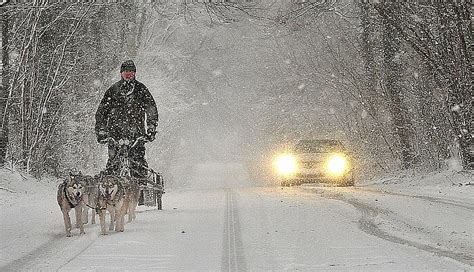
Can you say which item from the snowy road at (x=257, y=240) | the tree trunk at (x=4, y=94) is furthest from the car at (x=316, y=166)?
the tree trunk at (x=4, y=94)

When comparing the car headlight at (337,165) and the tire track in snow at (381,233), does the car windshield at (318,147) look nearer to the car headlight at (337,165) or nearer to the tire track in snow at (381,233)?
the car headlight at (337,165)

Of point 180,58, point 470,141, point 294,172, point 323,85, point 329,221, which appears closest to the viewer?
point 329,221

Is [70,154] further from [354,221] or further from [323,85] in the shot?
[354,221]

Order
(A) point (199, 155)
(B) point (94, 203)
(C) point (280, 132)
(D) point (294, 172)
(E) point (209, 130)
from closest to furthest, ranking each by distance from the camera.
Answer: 1. (B) point (94, 203)
2. (D) point (294, 172)
3. (C) point (280, 132)
4. (E) point (209, 130)
5. (A) point (199, 155)

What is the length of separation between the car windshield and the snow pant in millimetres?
10086

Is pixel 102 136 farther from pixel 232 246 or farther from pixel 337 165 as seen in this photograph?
pixel 337 165

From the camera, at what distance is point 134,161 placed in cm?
1121

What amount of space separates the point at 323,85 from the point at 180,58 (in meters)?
8.66

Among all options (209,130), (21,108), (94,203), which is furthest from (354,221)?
(209,130)

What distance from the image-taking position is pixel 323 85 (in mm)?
32125

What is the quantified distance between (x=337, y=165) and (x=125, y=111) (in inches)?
411

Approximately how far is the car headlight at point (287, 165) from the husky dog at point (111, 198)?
11735mm

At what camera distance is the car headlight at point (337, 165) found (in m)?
20.2

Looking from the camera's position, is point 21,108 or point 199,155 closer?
point 21,108
